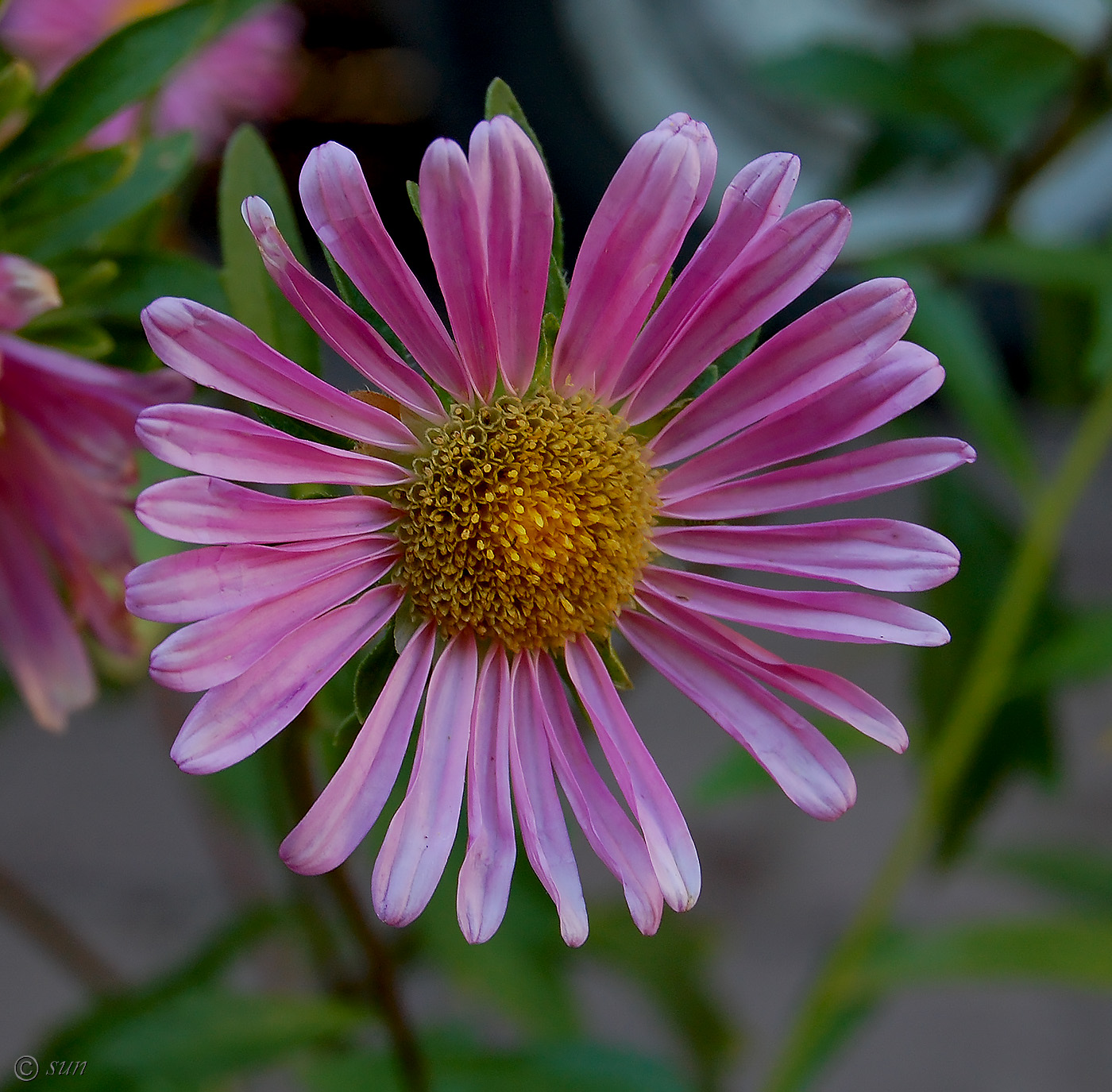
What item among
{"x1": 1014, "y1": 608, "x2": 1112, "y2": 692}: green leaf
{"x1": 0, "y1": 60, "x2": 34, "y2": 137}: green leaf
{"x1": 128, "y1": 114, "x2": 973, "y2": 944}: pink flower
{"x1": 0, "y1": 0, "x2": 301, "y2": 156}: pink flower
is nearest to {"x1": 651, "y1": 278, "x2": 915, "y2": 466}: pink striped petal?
{"x1": 128, "y1": 114, "x2": 973, "y2": 944}: pink flower

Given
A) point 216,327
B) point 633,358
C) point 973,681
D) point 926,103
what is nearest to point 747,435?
point 633,358

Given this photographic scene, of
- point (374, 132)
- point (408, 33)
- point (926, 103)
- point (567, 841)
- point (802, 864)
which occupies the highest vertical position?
point (408, 33)

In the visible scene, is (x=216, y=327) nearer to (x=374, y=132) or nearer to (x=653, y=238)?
(x=653, y=238)

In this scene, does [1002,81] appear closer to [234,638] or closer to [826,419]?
[826,419]

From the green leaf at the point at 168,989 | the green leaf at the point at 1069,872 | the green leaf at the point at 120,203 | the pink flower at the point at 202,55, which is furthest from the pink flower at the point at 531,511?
the pink flower at the point at 202,55

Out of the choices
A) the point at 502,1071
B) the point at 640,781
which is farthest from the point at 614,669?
the point at 502,1071

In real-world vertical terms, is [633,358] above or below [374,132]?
below
